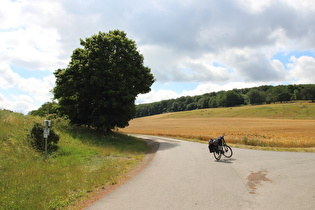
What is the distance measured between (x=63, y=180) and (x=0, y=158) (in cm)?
367

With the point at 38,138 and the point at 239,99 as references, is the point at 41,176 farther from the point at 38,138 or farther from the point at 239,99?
the point at 239,99

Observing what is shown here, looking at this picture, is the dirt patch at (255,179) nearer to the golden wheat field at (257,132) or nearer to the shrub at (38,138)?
the shrub at (38,138)

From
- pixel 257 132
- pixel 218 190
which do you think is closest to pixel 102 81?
pixel 218 190

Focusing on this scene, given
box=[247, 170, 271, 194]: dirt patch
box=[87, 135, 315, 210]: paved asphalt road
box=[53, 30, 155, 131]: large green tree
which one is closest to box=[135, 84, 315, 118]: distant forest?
box=[53, 30, 155, 131]: large green tree

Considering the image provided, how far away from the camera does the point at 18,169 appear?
877 centimetres

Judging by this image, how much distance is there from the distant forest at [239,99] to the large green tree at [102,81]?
3971 inches

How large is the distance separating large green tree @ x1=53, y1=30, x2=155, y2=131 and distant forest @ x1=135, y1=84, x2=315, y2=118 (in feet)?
331

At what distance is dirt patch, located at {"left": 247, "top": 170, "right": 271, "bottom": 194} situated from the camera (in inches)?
268

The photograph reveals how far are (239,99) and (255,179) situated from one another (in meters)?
133

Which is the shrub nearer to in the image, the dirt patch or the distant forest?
the dirt patch

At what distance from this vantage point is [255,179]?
7.79 m

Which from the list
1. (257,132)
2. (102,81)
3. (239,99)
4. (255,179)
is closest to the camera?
(255,179)

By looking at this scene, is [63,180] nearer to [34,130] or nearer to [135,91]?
[34,130]

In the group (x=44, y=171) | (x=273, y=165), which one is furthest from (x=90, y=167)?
(x=273, y=165)
